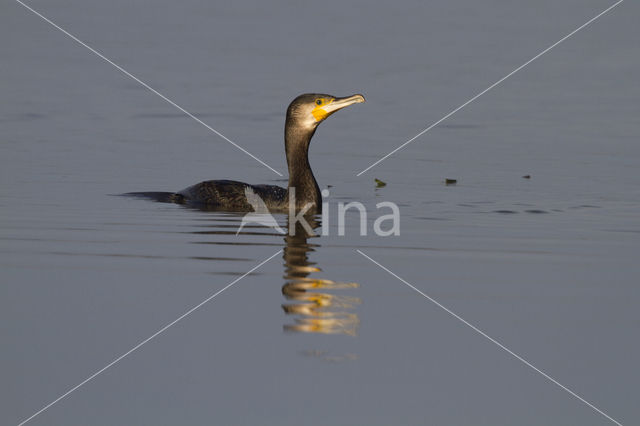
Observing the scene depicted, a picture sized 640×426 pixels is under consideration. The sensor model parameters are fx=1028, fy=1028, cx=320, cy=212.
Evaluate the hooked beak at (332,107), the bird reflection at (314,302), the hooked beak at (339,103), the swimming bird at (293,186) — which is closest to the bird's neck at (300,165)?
the swimming bird at (293,186)

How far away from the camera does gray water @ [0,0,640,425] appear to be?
5.01 meters

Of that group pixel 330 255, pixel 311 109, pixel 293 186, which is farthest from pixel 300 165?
pixel 330 255

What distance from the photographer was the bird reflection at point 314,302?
5930 millimetres

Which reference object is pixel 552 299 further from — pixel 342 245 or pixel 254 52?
pixel 254 52

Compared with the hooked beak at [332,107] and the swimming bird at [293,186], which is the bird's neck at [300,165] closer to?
the swimming bird at [293,186]

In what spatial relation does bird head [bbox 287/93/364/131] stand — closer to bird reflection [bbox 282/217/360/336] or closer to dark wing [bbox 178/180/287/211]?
dark wing [bbox 178/180/287/211]

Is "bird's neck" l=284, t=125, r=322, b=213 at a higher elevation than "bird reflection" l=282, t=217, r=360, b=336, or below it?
higher

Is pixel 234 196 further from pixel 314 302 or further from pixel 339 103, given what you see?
pixel 314 302

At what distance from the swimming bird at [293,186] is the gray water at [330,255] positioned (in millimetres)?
507

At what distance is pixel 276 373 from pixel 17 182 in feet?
28.8

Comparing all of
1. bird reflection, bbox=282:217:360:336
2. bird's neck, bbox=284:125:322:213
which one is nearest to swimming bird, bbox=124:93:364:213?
bird's neck, bbox=284:125:322:213

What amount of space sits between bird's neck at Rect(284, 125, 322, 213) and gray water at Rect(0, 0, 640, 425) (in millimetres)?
732

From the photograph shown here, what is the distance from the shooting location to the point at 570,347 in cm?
561

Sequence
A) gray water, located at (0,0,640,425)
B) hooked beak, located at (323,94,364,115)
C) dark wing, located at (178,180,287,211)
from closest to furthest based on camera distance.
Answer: gray water, located at (0,0,640,425) → hooked beak, located at (323,94,364,115) → dark wing, located at (178,180,287,211)
